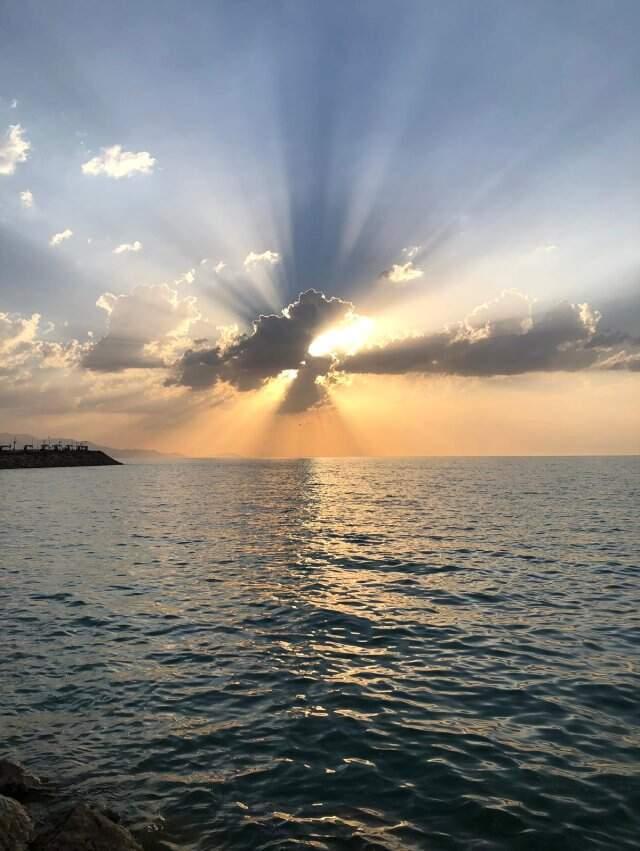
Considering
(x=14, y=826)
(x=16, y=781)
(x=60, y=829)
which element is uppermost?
(x=60, y=829)

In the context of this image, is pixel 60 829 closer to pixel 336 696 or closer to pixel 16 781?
pixel 16 781

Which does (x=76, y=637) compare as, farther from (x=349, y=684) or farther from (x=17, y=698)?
(x=349, y=684)

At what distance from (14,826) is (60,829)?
35.4 inches

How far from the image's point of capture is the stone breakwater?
28.2ft

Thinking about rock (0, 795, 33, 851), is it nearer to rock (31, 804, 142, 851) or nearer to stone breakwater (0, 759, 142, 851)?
stone breakwater (0, 759, 142, 851)

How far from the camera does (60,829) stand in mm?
8820

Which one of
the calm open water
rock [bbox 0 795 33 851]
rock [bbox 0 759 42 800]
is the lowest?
the calm open water

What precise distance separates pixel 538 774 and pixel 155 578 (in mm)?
23065

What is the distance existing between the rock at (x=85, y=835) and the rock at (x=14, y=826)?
259 millimetres

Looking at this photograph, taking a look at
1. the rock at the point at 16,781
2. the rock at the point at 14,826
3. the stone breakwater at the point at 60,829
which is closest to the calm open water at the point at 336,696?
the rock at the point at 16,781

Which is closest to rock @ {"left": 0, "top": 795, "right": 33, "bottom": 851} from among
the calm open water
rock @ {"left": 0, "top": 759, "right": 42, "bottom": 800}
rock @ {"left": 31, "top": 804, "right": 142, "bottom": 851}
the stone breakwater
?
the stone breakwater

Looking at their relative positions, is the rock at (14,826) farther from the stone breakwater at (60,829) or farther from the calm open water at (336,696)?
the calm open water at (336,696)

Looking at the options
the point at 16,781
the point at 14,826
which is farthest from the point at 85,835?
the point at 16,781

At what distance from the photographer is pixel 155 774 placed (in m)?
11.6
